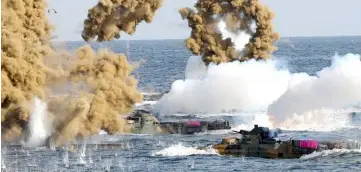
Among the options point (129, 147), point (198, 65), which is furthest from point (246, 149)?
point (198, 65)

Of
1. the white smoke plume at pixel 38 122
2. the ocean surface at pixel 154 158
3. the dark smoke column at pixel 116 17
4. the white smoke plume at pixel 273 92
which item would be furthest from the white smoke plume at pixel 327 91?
the dark smoke column at pixel 116 17

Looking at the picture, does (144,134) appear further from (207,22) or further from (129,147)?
(207,22)

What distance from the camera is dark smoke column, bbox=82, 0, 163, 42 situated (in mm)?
42688

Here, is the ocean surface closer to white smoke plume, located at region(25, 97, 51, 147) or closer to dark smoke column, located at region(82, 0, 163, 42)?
dark smoke column, located at region(82, 0, 163, 42)

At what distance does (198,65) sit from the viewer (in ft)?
316

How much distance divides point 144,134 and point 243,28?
1961 centimetres

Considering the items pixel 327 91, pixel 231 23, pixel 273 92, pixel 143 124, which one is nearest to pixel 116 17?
pixel 143 124

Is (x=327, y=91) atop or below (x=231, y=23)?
below

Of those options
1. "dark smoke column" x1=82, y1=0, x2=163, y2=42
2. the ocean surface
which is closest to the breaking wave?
the ocean surface

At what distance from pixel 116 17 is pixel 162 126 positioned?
104 ft

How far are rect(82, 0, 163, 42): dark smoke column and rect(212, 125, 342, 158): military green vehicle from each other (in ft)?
59.5

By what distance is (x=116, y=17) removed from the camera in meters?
43.0

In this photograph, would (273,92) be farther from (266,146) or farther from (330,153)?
(330,153)

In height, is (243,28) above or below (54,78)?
above
